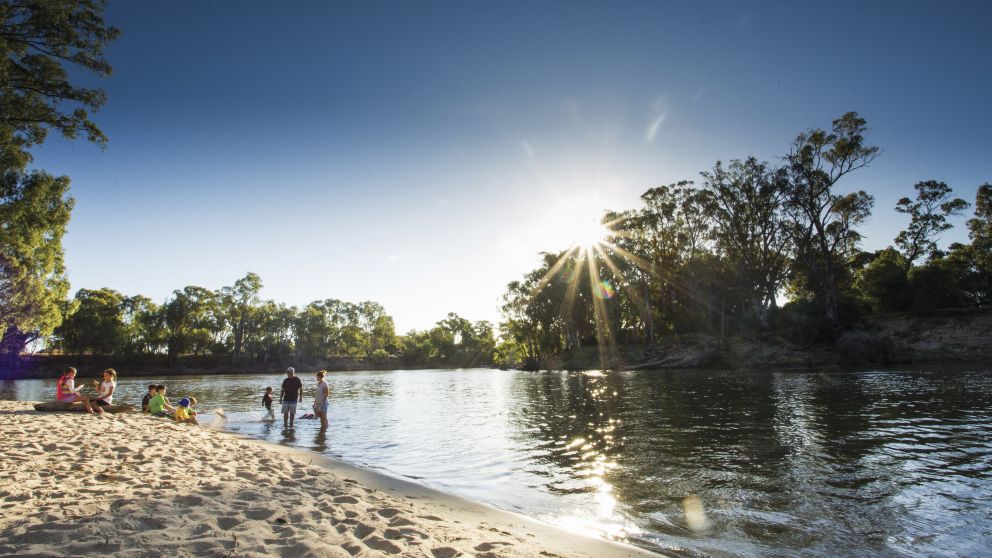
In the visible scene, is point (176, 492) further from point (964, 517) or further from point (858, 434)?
point (858, 434)

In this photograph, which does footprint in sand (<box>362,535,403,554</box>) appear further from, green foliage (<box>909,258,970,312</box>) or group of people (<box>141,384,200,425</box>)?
green foliage (<box>909,258,970,312</box>)

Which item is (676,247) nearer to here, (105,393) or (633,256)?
(633,256)

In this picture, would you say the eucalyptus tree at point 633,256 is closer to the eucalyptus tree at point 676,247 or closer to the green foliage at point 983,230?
the eucalyptus tree at point 676,247

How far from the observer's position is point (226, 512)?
5.57 m

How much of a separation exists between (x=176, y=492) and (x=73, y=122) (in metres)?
22.5

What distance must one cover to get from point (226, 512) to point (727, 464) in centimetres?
916

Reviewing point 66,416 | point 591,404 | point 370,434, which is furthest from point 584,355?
point 66,416

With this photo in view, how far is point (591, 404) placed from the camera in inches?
854

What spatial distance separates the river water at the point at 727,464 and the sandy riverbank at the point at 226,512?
1216 mm

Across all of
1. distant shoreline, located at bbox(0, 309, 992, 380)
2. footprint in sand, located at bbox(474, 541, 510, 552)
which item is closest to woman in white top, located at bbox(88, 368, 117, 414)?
footprint in sand, located at bbox(474, 541, 510, 552)

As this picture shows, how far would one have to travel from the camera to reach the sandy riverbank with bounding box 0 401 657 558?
4.46 m

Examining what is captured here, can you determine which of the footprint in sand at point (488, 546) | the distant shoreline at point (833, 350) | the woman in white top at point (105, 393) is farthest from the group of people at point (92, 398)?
the distant shoreline at point (833, 350)

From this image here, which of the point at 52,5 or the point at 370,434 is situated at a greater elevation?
the point at 52,5

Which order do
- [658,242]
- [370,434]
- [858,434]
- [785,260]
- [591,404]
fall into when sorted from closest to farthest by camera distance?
[858,434], [370,434], [591,404], [785,260], [658,242]
